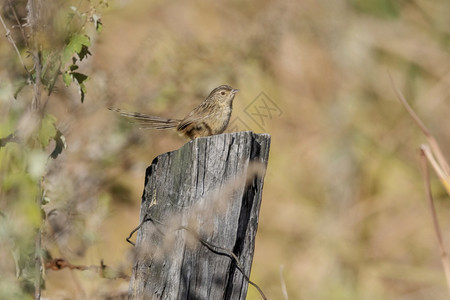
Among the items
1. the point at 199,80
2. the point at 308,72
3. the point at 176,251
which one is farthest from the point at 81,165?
the point at 176,251

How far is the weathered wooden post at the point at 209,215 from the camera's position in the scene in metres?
2.55

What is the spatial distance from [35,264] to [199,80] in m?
4.40

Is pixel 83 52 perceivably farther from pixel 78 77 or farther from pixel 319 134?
pixel 319 134

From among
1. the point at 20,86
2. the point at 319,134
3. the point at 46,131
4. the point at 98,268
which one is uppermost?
the point at 319,134

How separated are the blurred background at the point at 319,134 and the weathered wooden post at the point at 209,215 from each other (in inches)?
160

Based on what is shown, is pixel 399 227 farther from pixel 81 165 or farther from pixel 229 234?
pixel 229 234

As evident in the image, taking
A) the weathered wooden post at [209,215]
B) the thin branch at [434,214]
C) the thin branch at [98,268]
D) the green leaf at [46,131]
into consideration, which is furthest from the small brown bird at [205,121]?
the thin branch at [434,214]

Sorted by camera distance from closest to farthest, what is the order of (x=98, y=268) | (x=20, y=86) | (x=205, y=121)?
(x=20, y=86) < (x=98, y=268) < (x=205, y=121)

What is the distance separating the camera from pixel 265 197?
8.27m

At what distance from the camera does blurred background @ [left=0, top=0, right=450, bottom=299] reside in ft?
23.4

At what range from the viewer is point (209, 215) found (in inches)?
101

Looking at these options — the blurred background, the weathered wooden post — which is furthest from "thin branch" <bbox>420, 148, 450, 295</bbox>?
the blurred background

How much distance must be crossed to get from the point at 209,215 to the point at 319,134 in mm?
5750

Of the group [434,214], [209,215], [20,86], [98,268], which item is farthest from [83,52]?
[434,214]
